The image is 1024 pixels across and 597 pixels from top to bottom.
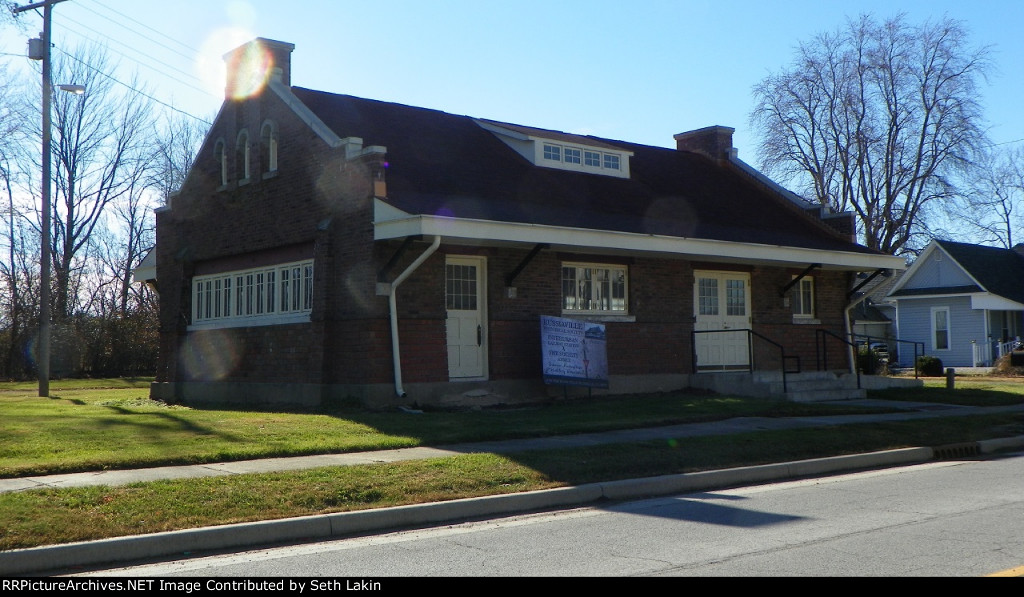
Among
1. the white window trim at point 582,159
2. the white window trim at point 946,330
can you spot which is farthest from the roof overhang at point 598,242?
the white window trim at point 946,330

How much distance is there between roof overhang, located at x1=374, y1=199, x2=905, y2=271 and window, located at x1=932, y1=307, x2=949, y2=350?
853 inches

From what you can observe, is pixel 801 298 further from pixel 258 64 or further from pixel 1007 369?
pixel 258 64

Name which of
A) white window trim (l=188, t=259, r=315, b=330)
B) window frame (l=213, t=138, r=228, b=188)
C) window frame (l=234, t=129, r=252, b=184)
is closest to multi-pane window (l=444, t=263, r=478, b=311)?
white window trim (l=188, t=259, r=315, b=330)

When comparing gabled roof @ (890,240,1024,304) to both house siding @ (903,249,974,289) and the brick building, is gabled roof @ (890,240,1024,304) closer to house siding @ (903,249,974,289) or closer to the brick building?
house siding @ (903,249,974,289)

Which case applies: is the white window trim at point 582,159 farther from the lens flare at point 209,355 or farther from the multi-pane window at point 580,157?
the lens flare at point 209,355

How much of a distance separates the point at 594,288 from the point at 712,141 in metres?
10.8

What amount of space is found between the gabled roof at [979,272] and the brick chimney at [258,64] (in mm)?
31900

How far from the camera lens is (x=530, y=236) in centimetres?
1675

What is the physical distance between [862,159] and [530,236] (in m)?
33.8

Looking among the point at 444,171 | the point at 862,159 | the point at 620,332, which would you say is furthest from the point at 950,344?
the point at 444,171

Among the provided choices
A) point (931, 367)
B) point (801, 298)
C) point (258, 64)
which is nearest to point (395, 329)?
point (258, 64)

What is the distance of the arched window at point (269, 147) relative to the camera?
1970 centimetres

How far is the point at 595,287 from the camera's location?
19.7 meters

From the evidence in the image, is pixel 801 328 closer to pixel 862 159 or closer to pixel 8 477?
pixel 8 477
